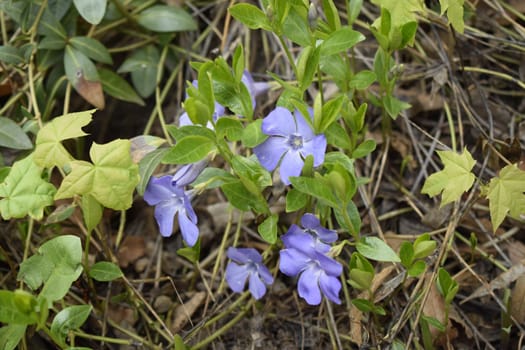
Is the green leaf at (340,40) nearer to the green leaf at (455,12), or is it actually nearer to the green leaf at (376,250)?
the green leaf at (455,12)

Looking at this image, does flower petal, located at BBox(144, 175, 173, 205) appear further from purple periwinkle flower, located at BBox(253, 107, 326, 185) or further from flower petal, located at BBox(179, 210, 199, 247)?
purple periwinkle flower, located at BBox(253, 107, 326, 185)

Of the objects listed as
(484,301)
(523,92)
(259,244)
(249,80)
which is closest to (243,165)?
(249,80)

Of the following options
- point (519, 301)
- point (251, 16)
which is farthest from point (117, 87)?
point (519, 301)

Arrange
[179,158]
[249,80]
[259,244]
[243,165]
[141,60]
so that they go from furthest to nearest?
1. [141,60]
2. [259,244]
3. [249,80]
4. [243,165]
5. [179,158]

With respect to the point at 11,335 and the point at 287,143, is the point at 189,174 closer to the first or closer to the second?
the point at 287,143

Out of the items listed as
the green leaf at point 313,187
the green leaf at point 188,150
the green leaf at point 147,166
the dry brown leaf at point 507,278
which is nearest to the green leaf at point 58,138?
the green leaf at point 147,166

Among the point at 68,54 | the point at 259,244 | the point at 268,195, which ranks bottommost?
the point at 259,244

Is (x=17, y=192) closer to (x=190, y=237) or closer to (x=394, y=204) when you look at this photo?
(x=190, y=237)
